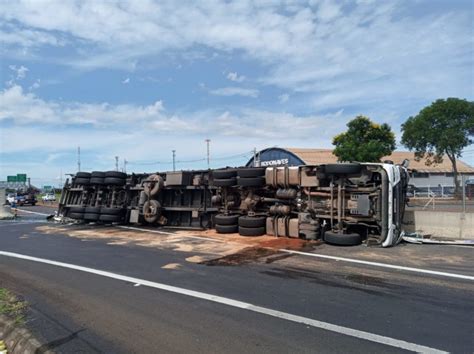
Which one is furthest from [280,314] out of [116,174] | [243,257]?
[116,174]

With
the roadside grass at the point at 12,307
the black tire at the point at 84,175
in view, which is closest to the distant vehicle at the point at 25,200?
the black tire at the point at 84,175

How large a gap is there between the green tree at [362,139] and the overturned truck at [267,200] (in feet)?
92.5

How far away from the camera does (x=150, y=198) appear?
55.9 ft

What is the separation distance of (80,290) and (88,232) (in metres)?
9.58

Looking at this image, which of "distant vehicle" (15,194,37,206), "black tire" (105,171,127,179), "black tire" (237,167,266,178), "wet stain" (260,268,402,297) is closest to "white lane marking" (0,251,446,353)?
"wet stain" (260,268,402,297)

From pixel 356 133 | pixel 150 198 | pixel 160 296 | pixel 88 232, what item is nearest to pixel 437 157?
pixel 356 133

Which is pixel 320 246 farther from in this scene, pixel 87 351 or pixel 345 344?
pixel 87 351

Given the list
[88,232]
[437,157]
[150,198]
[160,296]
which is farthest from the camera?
[437,157]

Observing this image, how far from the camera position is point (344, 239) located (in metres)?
10.8

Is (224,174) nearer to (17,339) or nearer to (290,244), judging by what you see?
(290,244)

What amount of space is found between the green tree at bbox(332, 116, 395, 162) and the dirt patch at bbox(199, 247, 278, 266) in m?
32.9

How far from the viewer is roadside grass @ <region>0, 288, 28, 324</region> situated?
522 cm

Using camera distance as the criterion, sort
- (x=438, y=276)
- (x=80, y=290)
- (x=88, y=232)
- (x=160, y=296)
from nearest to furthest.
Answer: (x=160, y=296), (x=80, y=290), (x=438, y=276), (x=88, y=232)

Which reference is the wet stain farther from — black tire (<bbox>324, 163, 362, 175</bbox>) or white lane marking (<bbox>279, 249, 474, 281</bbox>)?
black tire (<bbox>324, 163, 362, 175</bbox>)
